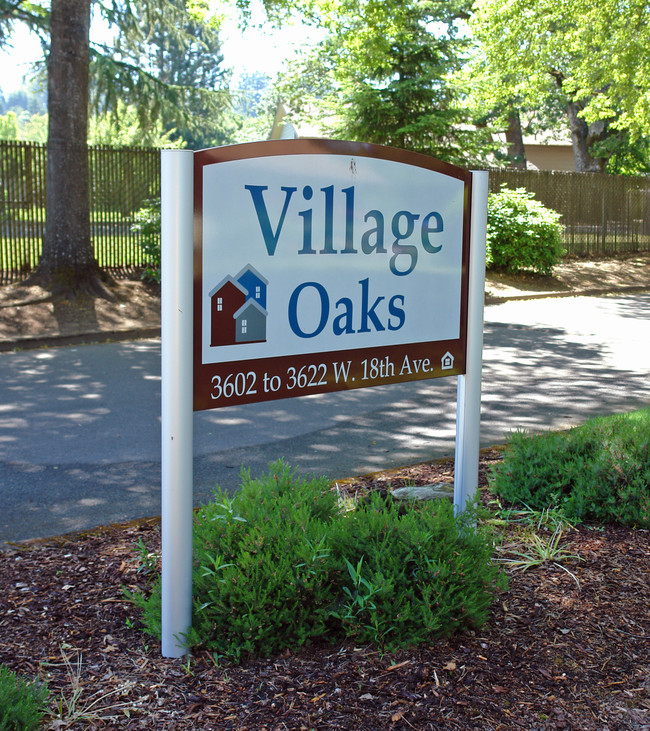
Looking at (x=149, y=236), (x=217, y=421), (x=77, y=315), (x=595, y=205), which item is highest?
(x=595, y=205)

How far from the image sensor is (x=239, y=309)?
292 centimetres

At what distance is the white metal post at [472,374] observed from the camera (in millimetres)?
3709

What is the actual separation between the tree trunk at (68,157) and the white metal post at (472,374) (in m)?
10.6

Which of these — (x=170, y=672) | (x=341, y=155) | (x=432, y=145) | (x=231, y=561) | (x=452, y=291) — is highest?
(x=432, y=145)

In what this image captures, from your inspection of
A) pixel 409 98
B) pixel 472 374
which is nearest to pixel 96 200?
pixel 409 98

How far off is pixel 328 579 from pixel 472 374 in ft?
4.12

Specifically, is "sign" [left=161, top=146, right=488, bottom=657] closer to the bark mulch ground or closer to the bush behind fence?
the bark mulch ground

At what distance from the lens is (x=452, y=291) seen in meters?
3.66

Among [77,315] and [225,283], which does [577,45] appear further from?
[225,283]

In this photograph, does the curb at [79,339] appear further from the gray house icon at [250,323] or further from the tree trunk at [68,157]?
the gray house icon at [250,323]

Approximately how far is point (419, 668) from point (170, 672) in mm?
821

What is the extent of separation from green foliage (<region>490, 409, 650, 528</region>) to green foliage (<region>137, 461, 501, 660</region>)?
1.12 meters

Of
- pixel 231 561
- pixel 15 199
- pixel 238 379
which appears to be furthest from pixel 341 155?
pixel 15 199

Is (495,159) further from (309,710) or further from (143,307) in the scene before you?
(309,710)
